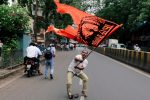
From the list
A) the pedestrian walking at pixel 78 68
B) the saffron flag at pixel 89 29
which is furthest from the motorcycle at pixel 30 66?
the saffron flag at pixel 89 29

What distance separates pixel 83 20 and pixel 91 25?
0.25 meters

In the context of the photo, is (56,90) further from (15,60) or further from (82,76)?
(15,60)

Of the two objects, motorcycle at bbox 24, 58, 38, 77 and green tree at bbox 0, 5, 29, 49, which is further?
green tree at bbox 0, 5, 29, 49

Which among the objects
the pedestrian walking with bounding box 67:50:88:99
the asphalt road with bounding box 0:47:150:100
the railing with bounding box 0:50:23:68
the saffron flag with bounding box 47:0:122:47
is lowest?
the asphalt road with bounding box 0:47:150:100

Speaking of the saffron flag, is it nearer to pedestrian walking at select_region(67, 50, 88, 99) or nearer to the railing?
pedestrian walking at select_region(67, 50, 88, 99)

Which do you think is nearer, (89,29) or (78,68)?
(89,29)

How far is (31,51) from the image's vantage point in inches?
746

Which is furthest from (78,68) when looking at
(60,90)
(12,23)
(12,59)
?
(12,23)

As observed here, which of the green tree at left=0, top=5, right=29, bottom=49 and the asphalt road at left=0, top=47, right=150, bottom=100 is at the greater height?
the green tree at left=0, top=5, right=29, bottom=49

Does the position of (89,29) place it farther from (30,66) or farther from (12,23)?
(12,23)

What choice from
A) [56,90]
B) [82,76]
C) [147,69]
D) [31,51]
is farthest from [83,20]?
[147,69]

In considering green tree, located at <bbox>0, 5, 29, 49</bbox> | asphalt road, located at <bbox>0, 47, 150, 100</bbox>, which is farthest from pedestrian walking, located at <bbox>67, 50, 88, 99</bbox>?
green tree, located at <bbox>0, 5, 29, 49</bbox>

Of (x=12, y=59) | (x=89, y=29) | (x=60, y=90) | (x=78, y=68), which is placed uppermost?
(x=89, y=29)

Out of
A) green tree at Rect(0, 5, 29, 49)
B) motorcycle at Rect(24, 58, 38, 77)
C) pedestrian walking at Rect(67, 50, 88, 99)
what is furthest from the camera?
green tree at Rect(0, 5, 29, 49)
